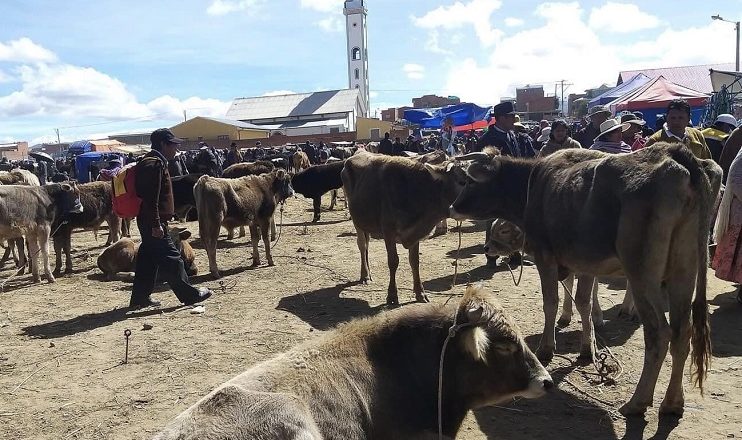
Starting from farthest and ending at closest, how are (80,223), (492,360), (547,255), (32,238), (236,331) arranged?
(80,223) < (32,238) < (236,331) < (547,255) < (492,360)

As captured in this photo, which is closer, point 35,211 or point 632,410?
point 632,410

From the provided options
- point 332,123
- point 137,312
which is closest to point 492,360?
point 137,312

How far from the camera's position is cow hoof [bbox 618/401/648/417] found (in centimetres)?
413

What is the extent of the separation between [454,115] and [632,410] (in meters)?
26.2

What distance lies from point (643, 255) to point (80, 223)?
33.5 ft

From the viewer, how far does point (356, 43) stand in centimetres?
9588

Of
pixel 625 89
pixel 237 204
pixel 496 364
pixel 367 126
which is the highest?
pixel 625 89

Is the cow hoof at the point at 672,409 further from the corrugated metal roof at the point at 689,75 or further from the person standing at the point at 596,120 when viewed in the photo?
the corrugated metal roof at the point at 689,75

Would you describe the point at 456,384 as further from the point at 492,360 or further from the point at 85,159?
the point at 85,159

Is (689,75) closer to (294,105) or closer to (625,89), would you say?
(625,89)

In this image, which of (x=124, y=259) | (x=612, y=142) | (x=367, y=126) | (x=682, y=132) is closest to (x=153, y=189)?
(x=124, y=259)

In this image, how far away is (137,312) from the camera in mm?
7523

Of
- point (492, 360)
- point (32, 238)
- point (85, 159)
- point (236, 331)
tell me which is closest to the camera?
point (492, 360)

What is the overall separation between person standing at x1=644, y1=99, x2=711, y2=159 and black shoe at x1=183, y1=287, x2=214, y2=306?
623 centimetres
